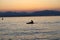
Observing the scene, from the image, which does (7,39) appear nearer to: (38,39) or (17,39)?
(17,39)

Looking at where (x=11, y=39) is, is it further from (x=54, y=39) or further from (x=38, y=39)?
(x=54, y=39)

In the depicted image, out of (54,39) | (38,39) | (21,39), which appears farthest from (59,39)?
(21,39)

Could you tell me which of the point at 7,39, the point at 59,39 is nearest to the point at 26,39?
the point at 7,39

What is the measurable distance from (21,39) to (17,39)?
21.3 inches

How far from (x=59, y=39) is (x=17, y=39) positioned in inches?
222

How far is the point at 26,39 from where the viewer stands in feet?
89.8

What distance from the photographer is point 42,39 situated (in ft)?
88.6

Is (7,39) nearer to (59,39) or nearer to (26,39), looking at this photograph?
(26,39)

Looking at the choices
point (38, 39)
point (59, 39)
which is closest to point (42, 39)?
point (38, 39)

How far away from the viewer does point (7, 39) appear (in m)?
27.5

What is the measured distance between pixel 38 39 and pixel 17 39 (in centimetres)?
284

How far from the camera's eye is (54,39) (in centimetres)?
2734

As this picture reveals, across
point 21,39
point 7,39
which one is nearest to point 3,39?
point 7,39

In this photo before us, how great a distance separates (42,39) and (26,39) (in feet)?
7.10
